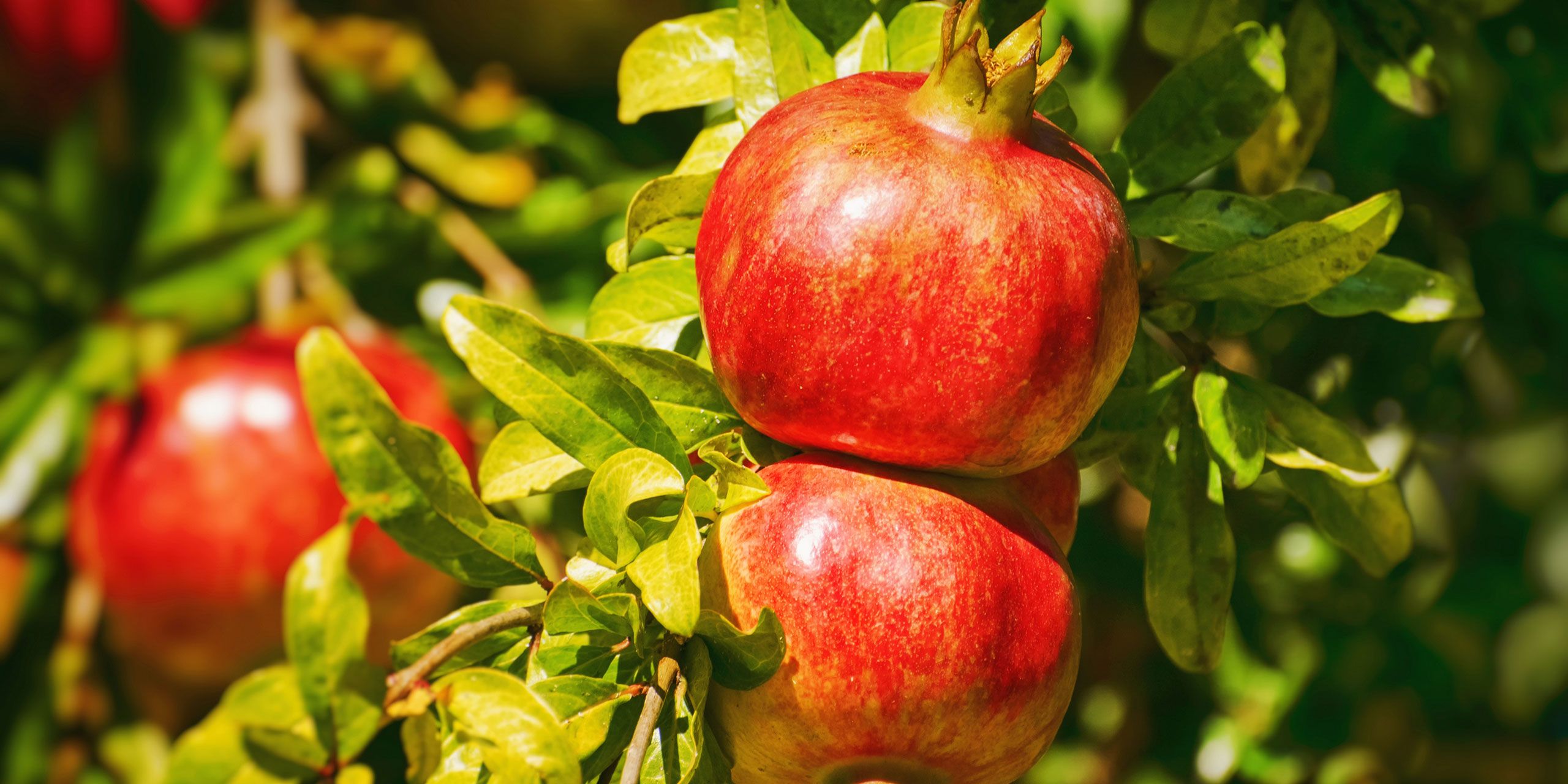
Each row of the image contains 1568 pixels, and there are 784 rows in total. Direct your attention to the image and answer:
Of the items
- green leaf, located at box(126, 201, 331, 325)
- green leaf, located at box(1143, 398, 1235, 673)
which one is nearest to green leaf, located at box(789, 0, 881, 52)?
green leaf, located at box(1143, 398, 1235, 673)

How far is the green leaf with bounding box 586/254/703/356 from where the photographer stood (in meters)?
0.56

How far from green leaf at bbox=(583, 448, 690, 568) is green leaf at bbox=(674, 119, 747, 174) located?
0.18 m

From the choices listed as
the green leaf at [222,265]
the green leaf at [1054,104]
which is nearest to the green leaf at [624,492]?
the green leaf at [1054,104]

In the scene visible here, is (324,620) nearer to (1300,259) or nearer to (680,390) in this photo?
(680,390)

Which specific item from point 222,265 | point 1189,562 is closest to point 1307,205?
point 1189,562

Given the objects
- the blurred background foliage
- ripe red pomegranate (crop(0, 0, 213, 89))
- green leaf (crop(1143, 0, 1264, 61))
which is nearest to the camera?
green leaf (crop(1143, 0, 1264, 61))

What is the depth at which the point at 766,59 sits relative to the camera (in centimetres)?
55

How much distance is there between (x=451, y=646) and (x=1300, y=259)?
0.33 metres

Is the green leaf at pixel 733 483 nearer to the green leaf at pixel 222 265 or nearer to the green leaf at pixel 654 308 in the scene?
the green leaf at pixel 654 308

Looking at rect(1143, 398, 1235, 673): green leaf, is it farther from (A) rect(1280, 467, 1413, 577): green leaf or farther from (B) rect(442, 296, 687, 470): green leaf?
(B) rect(442, 296, 687, 470): green leaf

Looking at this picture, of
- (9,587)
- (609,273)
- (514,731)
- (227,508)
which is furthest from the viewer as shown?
(9,587)

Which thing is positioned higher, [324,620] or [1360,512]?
[324,620]

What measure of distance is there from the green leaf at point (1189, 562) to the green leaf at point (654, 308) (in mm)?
208

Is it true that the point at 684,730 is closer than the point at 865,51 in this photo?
Yes
